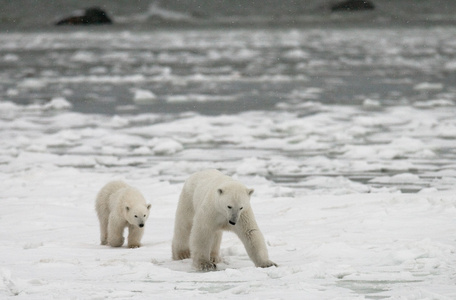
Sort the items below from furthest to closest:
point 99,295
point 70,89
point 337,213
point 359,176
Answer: point 70,89 → point 359,176 → point 337,213 → point 99,295

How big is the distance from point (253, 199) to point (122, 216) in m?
1.87

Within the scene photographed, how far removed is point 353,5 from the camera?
83.3 m

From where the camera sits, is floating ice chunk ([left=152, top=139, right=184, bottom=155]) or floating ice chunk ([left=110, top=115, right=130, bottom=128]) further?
floating ice chunk ([left=110, top=115, right=130, bottom=128])

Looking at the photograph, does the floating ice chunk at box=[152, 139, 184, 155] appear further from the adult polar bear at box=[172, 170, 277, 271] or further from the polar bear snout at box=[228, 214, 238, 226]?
the polar bear snout at box=[228, 214, 238, 226]

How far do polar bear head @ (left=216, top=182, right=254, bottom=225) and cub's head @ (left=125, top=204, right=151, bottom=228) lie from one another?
3.70 ft

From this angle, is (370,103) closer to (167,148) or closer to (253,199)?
(167,148)

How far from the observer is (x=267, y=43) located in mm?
37125

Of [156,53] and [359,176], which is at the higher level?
[359,176]

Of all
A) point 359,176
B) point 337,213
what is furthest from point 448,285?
point 359,176

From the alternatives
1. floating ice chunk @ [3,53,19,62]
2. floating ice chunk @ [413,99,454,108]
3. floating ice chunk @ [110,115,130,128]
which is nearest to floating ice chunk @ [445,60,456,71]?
floating ice chunk @ [413,99,454,108]

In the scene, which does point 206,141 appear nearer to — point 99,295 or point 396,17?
point 99,295

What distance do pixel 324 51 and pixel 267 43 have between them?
669 centimetres

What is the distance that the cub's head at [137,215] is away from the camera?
550cm

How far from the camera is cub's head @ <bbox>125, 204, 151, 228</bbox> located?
18.0ft
